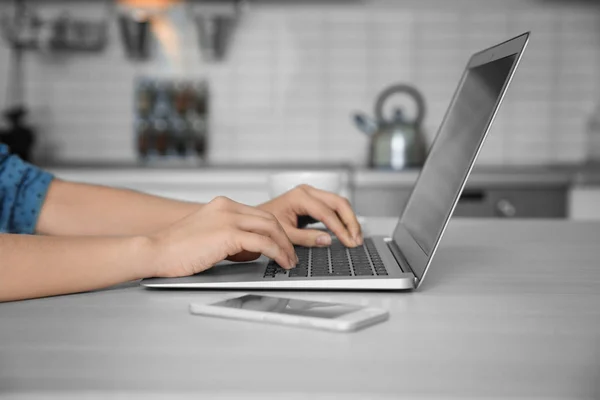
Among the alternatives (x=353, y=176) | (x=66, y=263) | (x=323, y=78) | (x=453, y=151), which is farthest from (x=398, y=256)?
(x=323, y=78)

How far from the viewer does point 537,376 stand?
0.44m

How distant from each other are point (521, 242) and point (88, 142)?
2491mm

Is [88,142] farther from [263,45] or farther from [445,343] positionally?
[445,343]

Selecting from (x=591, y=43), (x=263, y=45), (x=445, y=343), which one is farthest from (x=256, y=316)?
(x=591, y=43)

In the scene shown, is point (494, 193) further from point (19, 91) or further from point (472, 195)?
point (19, 91)

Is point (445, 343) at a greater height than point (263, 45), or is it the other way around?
point (263, 45)

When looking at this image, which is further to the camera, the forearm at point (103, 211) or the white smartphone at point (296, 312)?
the forearm at point (103, 211)

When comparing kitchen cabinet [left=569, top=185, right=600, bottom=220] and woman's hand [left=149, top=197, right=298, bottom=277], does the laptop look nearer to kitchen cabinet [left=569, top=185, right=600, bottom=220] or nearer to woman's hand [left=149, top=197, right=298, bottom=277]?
woman's hand [left=149, top=197, right=298, bottom=277]

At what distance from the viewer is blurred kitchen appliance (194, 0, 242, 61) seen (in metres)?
3.08

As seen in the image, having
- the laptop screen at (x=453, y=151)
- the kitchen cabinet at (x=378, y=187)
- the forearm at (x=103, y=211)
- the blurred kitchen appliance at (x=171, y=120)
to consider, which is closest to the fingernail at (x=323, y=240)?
the laptop screen at (x=453, y=151)

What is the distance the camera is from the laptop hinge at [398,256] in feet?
2.55

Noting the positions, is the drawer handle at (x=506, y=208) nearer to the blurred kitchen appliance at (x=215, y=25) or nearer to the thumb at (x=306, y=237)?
the blurred kitchen appliance at (x=215, y=25)

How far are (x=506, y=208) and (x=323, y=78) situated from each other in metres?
1.07

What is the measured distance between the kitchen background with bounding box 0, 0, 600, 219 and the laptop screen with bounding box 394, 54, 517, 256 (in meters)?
2.14
